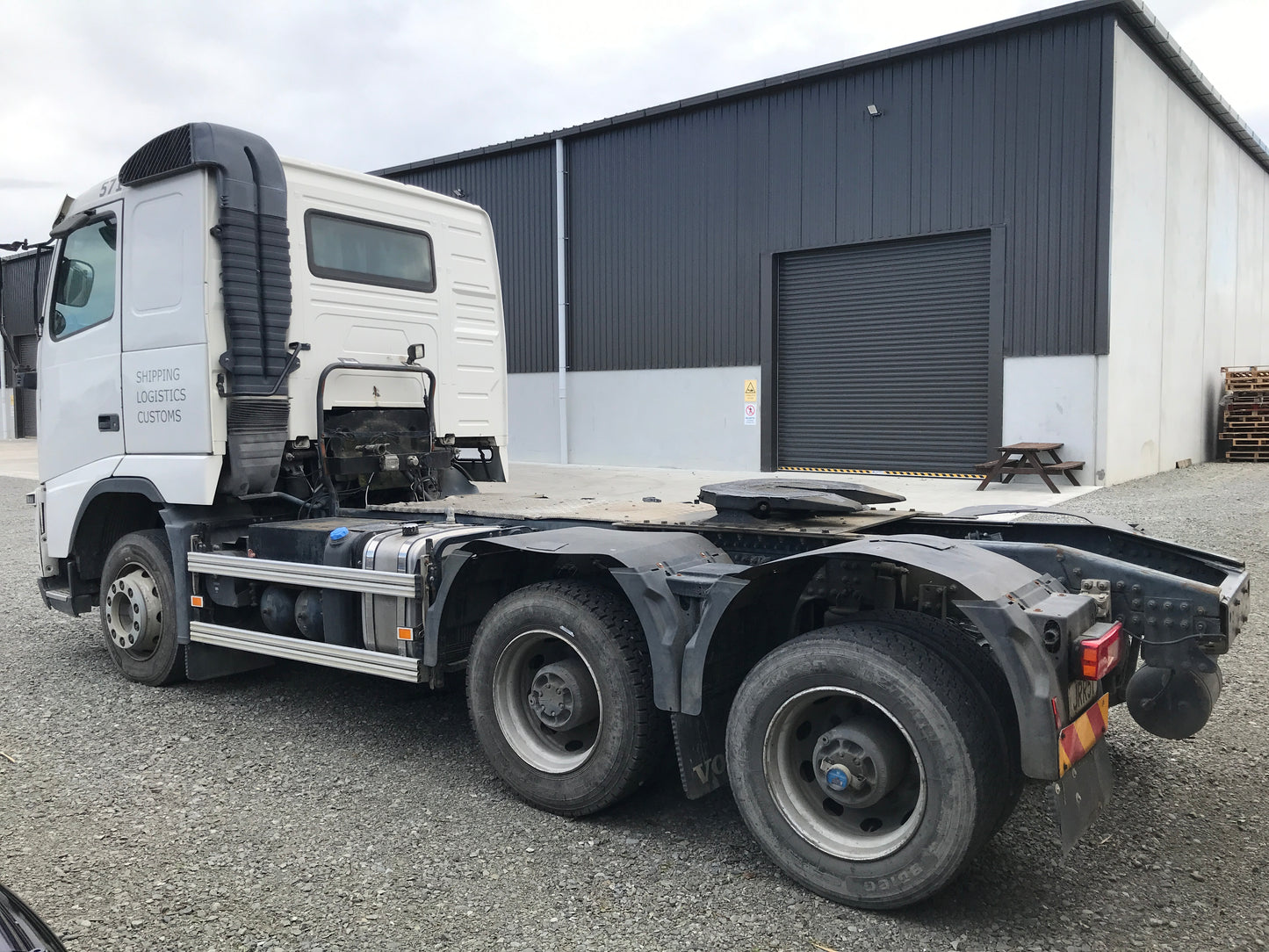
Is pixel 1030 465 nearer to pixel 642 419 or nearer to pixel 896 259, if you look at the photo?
pixel 896 259

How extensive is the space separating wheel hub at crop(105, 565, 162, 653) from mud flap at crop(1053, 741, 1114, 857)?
16.5ft

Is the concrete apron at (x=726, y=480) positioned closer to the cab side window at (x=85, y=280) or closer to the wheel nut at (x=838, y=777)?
the cab side window at (x=85, y=280)

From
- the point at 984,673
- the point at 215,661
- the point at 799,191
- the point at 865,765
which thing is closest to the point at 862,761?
the point at 865,765

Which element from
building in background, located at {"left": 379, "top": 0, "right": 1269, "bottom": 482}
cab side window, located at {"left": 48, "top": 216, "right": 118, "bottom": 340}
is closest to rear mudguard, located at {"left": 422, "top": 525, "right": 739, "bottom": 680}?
cab side window, located at {"left": 48, "top": 216, "right": 118, "bottom": 340}

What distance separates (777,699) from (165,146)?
179 inches

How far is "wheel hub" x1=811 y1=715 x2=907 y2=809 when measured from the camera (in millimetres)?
3148

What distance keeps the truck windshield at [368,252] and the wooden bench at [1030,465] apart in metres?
11.4

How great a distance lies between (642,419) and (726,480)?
12.8 ft

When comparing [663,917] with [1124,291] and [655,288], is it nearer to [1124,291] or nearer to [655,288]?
[1124,291]

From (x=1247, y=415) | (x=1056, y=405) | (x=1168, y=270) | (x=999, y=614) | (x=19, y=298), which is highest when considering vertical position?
(x=1168, y=270)

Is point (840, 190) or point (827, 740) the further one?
point (840, 190)

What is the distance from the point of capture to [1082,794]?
310 cm

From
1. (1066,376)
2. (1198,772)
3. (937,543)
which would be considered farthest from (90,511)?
(1066,376)

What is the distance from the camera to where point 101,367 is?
6008 mm
